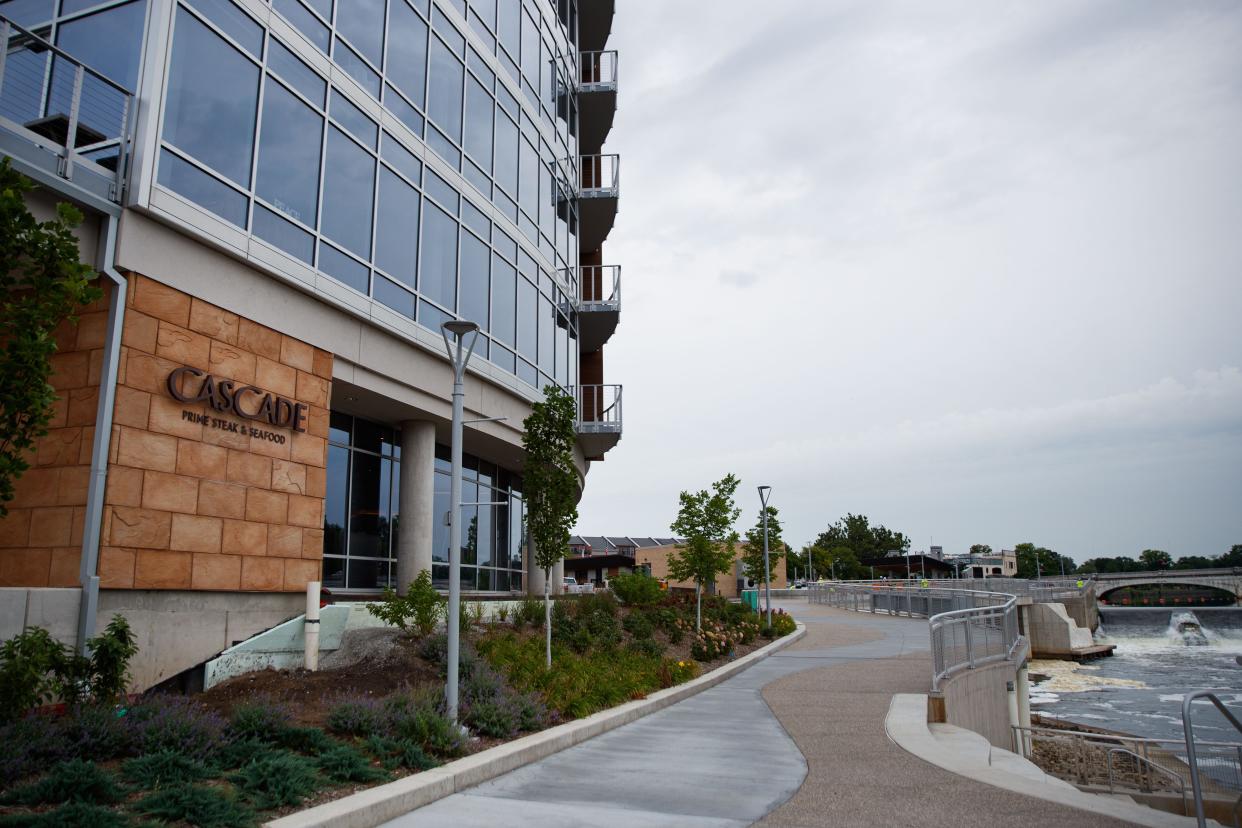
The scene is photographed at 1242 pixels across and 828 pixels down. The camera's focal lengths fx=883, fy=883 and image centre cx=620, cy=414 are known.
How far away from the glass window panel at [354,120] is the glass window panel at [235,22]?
5.90ft

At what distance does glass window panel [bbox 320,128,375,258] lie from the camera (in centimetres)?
1456

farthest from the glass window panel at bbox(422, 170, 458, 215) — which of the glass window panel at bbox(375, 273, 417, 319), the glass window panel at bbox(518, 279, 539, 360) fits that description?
the glass window panel at bbox(518, 279, 539, 360)

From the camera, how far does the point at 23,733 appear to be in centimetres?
667

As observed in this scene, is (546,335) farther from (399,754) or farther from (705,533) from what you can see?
(399,754)

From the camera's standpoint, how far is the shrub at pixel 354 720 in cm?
842

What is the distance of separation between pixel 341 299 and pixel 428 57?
21.9 feet

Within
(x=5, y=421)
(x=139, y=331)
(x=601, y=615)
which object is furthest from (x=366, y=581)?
(x=5, y=421)

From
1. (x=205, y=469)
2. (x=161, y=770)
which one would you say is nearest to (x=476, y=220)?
(x=205, y=469)

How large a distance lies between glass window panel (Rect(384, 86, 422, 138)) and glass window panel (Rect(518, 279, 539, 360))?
5.34 meters

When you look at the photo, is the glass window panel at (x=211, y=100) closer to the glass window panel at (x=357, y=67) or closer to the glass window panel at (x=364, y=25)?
the glass window panel at (x=357, y=67)

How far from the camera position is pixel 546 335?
23891 mm

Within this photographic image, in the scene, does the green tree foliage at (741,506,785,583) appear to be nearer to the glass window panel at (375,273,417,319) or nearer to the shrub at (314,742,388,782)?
the glass window panel at (375,273,417,319)

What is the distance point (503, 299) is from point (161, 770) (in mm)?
15280

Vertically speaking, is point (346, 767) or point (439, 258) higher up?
point (439, 258)
